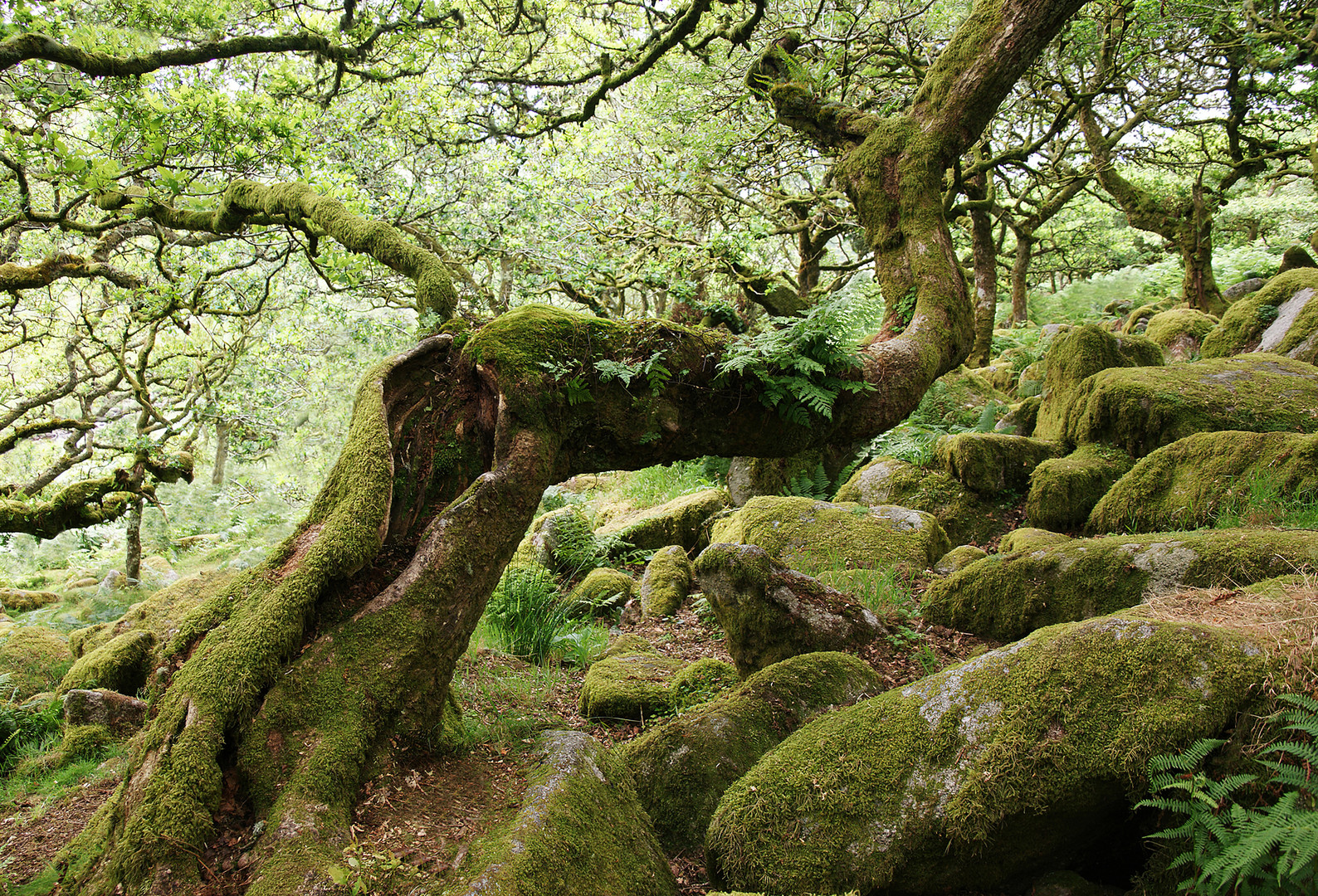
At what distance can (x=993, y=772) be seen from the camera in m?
2.81

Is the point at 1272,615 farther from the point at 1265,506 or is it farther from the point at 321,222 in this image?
the point at 321,222

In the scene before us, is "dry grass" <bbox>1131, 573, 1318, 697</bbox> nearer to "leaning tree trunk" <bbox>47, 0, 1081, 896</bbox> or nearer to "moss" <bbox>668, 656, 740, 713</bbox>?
"leaning tree trunk" <bbox>47, 0, 1081, 896</bbox>

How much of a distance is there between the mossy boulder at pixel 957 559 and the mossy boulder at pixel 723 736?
7.05 ft

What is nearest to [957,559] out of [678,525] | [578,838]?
[678,525]

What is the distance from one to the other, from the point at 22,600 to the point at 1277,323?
17938 millimetres

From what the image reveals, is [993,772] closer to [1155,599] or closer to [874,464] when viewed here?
[1155,599]

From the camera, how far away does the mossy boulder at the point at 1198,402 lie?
6.18 metres

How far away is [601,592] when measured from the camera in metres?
7.27

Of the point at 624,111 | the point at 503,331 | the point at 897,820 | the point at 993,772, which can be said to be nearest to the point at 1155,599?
the point at 993,772

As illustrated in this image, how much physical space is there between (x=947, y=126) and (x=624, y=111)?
7.42 m

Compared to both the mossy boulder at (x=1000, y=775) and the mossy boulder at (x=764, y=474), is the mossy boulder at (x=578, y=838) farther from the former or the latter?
the mossy boulder at (x=764, y=474)

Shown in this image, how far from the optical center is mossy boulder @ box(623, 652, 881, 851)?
3574 millimetres

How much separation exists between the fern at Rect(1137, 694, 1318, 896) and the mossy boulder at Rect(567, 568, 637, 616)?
16.7 ft

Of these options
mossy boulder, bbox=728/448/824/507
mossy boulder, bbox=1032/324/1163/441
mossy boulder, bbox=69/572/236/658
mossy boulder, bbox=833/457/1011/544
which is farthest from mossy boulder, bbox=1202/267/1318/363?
mossy boulder, bbox=69/572/236/658
